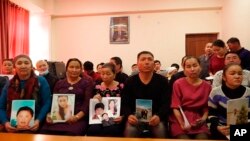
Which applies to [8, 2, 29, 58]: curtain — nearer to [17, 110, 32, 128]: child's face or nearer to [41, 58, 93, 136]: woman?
[41, 58, 93, 136]: woman

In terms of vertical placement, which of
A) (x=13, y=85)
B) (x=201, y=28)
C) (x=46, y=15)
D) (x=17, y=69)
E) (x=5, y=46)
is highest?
(x=46, y=15)

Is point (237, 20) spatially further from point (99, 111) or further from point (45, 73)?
point (99, 111)

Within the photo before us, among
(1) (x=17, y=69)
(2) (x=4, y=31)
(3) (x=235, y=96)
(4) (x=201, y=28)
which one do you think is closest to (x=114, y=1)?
(4) (x=201, y=28)

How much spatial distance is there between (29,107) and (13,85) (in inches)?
14.7

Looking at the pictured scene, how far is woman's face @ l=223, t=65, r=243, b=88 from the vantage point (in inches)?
94.0

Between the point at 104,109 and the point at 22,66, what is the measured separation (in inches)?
39.3

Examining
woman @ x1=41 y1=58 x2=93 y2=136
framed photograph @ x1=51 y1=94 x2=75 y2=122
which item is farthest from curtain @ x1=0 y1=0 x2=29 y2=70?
framed photograph @ x1=51 y1=94 x2=75 y2=122

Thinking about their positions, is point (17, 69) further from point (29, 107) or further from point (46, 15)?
point (46, 15)

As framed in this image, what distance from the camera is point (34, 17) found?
820cm

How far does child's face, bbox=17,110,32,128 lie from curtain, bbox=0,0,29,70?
4.59 metres

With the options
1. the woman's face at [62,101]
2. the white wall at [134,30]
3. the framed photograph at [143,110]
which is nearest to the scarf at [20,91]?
the woman's face at [62,101]

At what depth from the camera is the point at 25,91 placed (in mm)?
2785

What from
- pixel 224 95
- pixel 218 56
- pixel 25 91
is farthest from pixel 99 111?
pixel 218 56

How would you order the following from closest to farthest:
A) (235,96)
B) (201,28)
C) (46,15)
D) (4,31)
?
(235,96) < (4,31) < (201,28) < (46,15)
